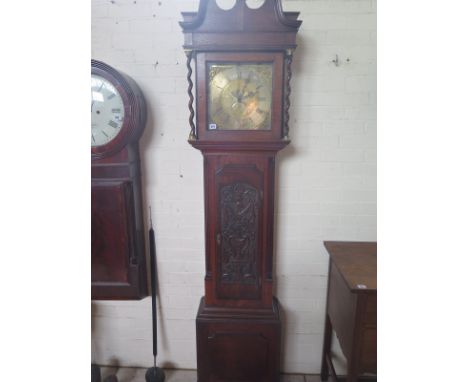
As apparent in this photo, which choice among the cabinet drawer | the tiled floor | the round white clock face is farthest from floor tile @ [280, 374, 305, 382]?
the round white clock face

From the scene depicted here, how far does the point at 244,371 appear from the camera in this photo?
1.52m

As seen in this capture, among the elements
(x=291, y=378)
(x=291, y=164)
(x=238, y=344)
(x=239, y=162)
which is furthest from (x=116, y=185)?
(x=291, y=378)

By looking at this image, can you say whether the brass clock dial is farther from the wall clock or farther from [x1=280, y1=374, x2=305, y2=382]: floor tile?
[x1=280, y1=374, x2=305, y2=382]: floor tile

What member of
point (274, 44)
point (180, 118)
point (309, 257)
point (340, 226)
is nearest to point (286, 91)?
point (274, 44)

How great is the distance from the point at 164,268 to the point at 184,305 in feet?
0.84

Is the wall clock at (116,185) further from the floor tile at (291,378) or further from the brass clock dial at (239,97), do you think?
the floor tile at (291,378)

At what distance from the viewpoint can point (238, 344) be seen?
4.86 feet

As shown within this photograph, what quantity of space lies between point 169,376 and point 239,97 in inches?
65.5

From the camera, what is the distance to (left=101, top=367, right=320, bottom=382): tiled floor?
5.69 feet

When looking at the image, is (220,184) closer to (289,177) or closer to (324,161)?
(289,177)

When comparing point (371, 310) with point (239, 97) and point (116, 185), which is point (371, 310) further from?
point (116, 185)

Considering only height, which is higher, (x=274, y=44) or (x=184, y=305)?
(x=274, y=44)

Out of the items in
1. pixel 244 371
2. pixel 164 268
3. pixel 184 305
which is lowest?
pixel 244 371
